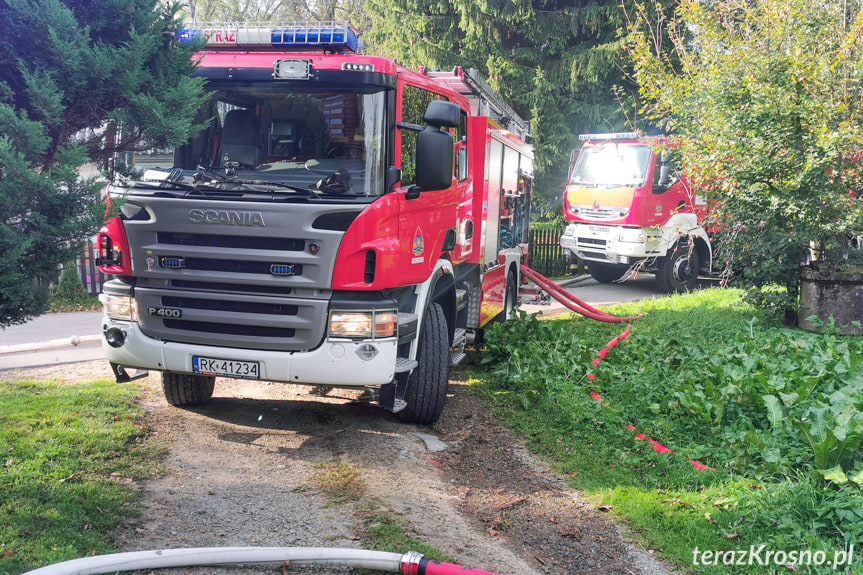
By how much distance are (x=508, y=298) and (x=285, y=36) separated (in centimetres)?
541

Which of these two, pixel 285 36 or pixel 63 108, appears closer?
pixel 63 108

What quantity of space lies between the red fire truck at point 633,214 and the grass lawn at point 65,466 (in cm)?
1078

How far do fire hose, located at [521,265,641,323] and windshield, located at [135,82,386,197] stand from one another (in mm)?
6315

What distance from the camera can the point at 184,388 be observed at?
250 inches

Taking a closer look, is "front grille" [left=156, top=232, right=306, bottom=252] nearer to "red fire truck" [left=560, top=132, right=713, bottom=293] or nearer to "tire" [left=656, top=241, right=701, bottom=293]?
"red fire truck" [left=560, top=132, right=713, bottom=293]

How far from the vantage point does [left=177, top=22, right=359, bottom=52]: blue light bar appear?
607 centimetres

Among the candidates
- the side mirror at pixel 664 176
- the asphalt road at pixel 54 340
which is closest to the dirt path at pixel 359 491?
the asphalt road at pixel 54 340

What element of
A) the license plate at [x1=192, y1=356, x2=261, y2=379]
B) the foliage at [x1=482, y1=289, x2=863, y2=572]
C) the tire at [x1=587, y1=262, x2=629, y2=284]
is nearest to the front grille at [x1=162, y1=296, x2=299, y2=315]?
the license plate at [x1=192, y1=356, x2=261, y2=379]

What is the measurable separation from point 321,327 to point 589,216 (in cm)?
1161

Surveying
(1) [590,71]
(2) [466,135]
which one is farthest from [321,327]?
(1) [590,71]

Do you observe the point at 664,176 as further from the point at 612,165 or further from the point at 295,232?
the point at 295,232

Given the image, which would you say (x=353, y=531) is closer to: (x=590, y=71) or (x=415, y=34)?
(x=590, y=71)

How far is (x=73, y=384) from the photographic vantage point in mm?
7125

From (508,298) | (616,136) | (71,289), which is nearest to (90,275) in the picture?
(71,289)
